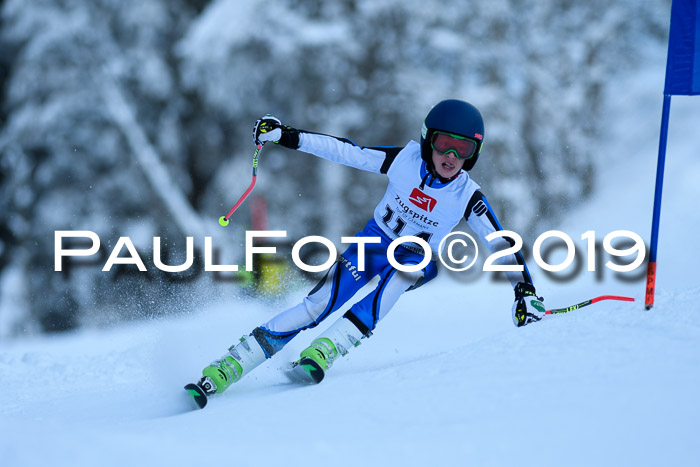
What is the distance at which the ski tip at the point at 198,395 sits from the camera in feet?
11.1

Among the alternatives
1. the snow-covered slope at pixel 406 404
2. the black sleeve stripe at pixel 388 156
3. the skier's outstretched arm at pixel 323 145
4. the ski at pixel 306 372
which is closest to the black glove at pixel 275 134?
the skier's outstretched arm at pixel 323 145

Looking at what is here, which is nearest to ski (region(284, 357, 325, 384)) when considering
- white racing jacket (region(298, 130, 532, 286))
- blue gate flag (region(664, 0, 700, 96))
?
white racing jacket (region(298, 130, 532, 286))

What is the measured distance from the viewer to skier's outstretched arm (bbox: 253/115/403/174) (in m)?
3.70

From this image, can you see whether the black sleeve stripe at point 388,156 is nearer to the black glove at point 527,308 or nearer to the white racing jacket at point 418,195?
the white racing jacket at point 418,195

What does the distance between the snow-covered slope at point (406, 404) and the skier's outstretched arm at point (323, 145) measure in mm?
1139

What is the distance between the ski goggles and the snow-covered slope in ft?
3.27

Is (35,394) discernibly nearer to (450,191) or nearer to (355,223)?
(450,191)

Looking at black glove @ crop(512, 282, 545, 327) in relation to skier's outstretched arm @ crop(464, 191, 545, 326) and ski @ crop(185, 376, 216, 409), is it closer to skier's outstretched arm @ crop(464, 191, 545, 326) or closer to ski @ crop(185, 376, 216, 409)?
skier's outstretched arm @ crop(464, 191, 545, 326)

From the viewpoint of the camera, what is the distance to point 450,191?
3.68 metres

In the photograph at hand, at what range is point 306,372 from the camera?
11.4ft

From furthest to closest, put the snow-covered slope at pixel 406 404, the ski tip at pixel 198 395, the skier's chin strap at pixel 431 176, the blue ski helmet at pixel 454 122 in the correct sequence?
the skier's chin strap at pixel 431 176, the blue ski helmet at pixel 454 122, the ski tip at pixel 198 395, the snow-covered slope at pixel 406 404

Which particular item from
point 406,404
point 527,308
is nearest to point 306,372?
point 406,404

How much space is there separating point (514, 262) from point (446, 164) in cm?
69

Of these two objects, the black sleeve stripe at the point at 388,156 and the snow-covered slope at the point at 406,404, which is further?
the black sleeve stripe at the point at 388,156
